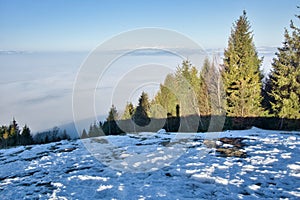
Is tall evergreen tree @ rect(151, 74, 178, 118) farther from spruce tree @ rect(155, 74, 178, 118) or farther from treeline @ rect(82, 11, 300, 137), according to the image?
treeline @ rect(82, 11, 300, 137)

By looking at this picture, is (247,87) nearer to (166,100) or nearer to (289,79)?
(289,79)

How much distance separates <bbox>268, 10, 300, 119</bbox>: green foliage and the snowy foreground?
50.6 ft

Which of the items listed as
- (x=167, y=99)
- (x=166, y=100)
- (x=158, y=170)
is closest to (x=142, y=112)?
(x=166, y=100)

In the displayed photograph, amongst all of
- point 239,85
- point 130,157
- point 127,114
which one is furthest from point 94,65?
point 127,114

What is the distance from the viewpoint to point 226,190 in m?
5.49

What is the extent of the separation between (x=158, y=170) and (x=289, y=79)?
21450 mm

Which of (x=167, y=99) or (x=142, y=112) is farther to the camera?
(x=142, y=112)

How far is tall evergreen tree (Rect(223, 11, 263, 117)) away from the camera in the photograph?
25.2 meters

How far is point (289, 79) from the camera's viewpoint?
79.3ft

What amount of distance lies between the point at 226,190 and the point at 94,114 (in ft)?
18.9

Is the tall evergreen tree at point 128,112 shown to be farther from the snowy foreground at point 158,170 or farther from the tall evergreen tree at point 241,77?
the snowy foreground at point 158,170

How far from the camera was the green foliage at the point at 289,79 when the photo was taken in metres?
24.2

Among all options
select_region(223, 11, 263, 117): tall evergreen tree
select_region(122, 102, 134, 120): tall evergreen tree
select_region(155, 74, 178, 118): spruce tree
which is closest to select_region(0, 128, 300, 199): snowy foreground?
select_region(223, 11, 263, 117): tall evergreen tree

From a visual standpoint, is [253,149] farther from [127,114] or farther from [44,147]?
[127,114]
